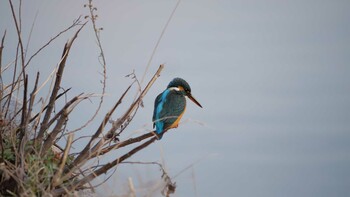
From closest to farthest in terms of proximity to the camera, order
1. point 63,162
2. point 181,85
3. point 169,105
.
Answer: point 63,162, point 169,105, point 181,85

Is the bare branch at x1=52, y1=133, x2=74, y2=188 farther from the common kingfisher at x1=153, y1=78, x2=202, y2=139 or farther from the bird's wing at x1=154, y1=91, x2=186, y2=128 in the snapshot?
the bird's wing at x1=154, y1=91, x2=186, y2=128

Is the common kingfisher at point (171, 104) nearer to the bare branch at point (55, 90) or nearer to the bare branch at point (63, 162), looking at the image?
the bare branch at point (55, 90)

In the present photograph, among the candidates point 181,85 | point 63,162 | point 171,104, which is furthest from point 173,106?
point 63,162

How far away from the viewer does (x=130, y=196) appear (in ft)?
8.27

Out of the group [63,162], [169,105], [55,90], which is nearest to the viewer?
[63,162]

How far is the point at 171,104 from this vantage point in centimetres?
411

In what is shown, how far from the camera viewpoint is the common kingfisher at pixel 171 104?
3.90 m

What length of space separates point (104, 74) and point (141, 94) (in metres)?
0.33

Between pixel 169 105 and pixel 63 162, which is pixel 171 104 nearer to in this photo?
pixel 169 105

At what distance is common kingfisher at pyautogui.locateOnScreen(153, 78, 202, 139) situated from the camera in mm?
3896

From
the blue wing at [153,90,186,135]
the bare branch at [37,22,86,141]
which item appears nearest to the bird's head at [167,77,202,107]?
the blue wing at [153,90,186,135]

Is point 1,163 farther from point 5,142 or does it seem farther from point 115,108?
point 115,108

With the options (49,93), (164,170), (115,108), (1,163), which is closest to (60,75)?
(49,93)

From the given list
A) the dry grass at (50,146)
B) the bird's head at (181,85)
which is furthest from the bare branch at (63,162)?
the bird's head at (181,85)
